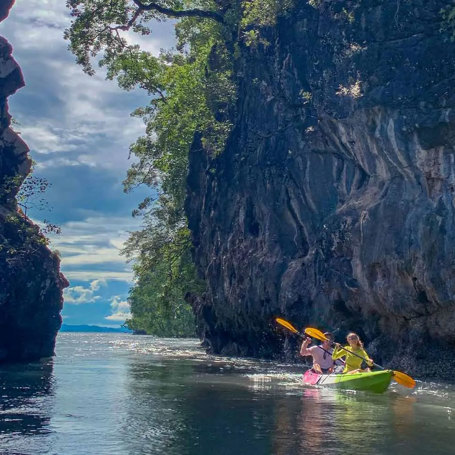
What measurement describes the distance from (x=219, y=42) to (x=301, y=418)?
28.2m

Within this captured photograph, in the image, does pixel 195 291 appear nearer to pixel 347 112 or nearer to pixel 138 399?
pixel 347 112

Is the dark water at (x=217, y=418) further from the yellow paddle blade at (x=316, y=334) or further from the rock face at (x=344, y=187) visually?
the rock face at (x=344, y=187)

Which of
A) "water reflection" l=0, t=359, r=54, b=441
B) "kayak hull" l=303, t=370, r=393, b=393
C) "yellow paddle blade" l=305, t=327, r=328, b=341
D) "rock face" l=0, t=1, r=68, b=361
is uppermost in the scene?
"rock face" l=0, t=1, r=68, b=361

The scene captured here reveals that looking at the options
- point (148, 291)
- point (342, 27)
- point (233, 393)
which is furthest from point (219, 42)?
point (148, 291)

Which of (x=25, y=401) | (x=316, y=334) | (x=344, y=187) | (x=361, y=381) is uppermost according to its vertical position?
(x=344, y=187)

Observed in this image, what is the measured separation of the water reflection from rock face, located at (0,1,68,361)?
Answer: 241 inches

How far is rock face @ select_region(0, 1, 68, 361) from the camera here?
3072cm

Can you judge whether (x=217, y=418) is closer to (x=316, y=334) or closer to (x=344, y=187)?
(x=316, y=334)

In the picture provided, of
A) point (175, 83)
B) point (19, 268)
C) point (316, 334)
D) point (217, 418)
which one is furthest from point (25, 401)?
point (175, 83)

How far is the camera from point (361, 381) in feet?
55.1

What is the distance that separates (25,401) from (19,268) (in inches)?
647

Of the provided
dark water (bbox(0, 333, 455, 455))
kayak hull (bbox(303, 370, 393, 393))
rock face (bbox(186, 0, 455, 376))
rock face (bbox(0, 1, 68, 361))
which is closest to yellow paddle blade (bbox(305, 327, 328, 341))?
dark water (bbox(0, 333, 455, 455))

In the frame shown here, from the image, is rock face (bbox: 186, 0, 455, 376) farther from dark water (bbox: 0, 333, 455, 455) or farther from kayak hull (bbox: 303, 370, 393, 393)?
kayak hull (bbox: 303, 370, 393, 393)

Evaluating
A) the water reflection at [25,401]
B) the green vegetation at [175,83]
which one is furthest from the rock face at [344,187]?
the water reflection at [25,401]
